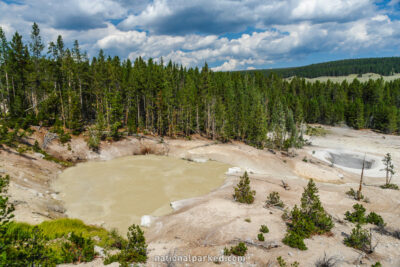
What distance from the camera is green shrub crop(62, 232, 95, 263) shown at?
12.0 meters

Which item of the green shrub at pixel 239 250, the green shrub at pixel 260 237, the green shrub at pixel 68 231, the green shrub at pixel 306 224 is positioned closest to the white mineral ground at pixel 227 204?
the green shrub at pixel 260 237

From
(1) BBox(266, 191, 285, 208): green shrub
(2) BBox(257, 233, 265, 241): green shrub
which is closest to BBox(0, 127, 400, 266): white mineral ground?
(2) BBox(257, 233, 265, 241): green shrub

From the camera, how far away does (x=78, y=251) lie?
40.7ft

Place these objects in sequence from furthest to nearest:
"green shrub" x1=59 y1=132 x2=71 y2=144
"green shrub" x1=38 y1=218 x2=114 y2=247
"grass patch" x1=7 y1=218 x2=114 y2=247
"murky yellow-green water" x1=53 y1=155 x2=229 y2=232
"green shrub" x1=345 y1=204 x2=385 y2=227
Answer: "green shrub" x1=59 y1=132 x2=71 y2=144 < "murky yellow-green water" x1=53 y1=155 x2=229 y2=232 < "green shrub" x1=345 y1=204 x2=385 y2=227 < "green shrub" x1=38 y1=218 x2=114 y2=247 < "grass patch" x1=7 y1=218 x2=114 y2=247

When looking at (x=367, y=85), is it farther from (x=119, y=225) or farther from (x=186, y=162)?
(x=119, y=225)

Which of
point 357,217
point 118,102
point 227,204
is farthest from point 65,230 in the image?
point 118,102

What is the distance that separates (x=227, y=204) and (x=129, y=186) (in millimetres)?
15262

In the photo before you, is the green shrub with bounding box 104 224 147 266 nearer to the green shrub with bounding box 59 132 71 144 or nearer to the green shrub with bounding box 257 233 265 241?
the green shrub with bounding box 257 233 265 241

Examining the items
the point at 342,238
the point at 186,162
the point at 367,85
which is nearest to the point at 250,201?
the point at 342,238

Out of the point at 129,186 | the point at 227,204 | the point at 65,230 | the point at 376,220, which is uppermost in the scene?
the point at 65,230

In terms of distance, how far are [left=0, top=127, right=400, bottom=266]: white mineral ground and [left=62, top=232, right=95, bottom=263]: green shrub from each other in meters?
0.69

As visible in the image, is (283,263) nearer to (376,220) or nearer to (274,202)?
(274,202)

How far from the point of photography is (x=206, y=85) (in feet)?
217

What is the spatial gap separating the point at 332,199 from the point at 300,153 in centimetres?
3316
